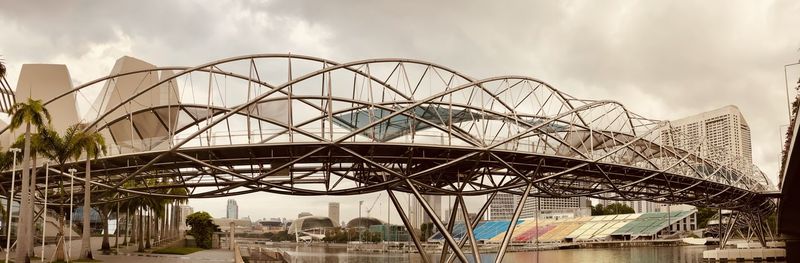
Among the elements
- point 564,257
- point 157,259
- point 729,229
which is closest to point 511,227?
point 157,259

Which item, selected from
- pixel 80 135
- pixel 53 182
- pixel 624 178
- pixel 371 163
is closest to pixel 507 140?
pixel 371 163

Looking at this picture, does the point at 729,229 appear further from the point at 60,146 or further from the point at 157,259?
the point at 60,146

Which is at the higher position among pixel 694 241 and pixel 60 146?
pixel 60 146

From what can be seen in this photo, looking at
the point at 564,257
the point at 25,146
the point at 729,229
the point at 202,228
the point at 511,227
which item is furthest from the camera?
the point at 202,228

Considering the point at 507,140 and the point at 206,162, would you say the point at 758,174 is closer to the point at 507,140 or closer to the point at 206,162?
the point at 507,140

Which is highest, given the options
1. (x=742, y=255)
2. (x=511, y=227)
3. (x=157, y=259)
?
(x=511, y=227)

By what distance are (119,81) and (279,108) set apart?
31428 mm

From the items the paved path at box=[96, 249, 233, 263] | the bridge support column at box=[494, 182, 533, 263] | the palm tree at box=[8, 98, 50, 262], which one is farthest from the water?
the palm tree at box=[8, 98, 50, 262]

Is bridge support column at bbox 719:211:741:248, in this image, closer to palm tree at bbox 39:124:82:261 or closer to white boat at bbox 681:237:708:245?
white boat at bbox 681:237:708:245

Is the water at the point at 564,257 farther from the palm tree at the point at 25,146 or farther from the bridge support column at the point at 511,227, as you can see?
the palm tree at the point at 25,146

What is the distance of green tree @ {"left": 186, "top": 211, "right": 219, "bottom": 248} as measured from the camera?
391 feet

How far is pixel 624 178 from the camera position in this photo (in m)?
66.7

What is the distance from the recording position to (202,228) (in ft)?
397

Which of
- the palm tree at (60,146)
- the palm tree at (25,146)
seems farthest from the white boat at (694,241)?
the palm tree at (25,146)
